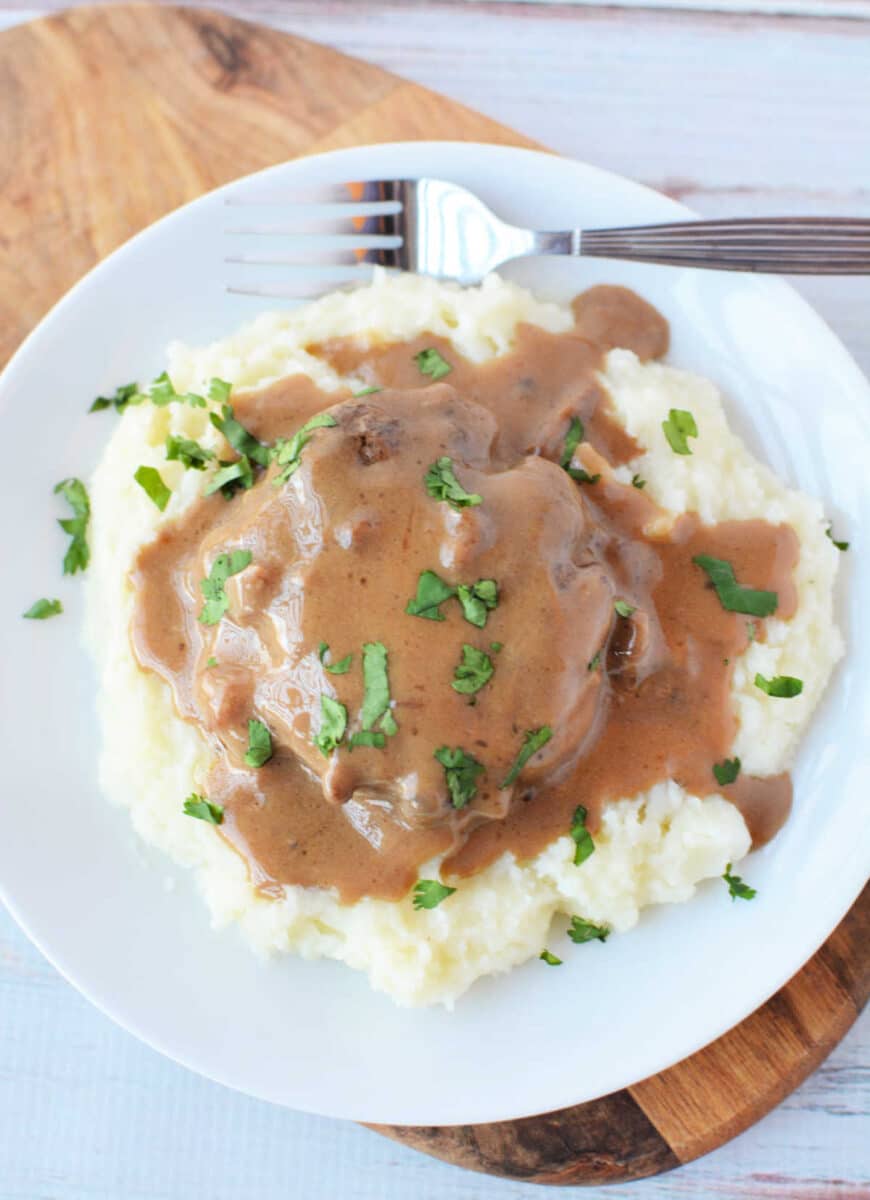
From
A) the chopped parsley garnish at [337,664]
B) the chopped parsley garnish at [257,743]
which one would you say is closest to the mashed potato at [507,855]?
the chopped parsley garnish at [257,743]

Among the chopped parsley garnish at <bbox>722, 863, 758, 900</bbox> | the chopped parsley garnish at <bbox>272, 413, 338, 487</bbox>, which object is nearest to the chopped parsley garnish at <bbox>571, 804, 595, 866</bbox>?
the chopped parsley garnish at <bbox>722, 863, 758, 900</bbox>

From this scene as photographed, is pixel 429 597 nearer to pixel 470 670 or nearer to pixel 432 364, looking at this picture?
pixel 470 670

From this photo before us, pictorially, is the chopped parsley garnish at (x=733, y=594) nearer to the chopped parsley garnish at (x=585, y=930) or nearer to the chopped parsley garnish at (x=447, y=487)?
the chopped parsley garnish at (x=447, y=487)

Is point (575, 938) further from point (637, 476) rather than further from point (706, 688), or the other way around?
point (637, 476)

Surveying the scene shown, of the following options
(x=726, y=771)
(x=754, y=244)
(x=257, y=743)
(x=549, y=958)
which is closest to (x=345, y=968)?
(x=549, y=958)

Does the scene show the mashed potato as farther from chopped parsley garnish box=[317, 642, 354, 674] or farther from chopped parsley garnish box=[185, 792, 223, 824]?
chopped parsley garnish box=[317, 642, 354, 674]

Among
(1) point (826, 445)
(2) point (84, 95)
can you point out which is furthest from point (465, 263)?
(2) point (84, 95)
